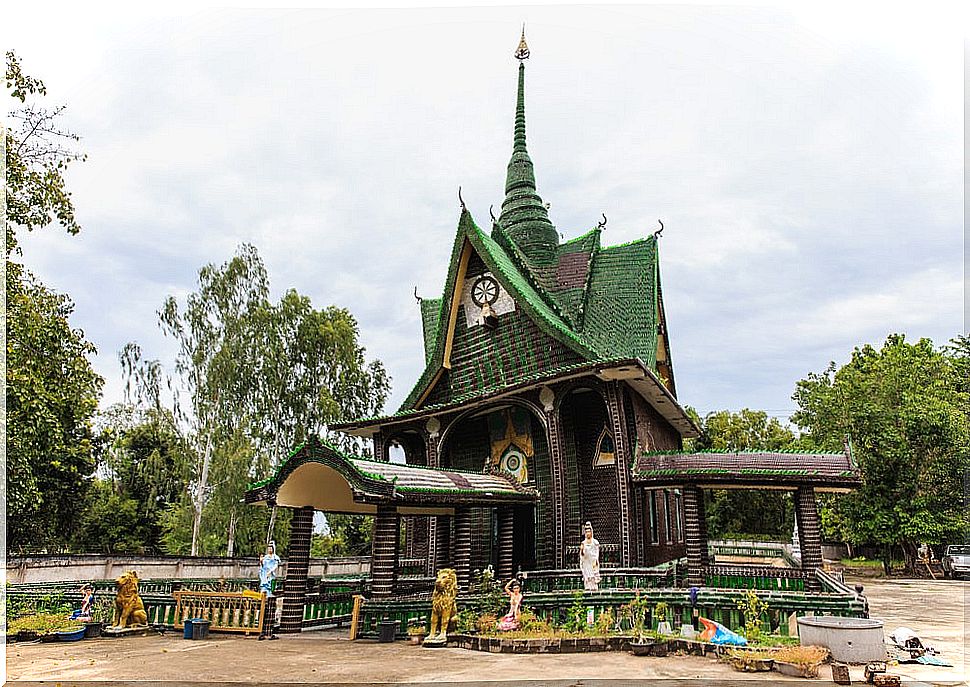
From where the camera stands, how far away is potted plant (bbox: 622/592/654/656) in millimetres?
10503

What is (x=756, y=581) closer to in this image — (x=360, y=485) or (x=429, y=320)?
(x=360, y=485)

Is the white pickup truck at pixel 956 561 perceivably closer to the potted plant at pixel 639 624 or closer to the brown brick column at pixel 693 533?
the brown brick column at pixel 693 533

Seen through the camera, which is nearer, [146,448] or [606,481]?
[606,481]

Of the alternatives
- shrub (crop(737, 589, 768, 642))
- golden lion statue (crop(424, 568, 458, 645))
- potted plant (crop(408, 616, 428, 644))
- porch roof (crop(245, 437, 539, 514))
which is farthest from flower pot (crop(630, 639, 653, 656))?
porch roof (crop(245, 437, 539, 514))

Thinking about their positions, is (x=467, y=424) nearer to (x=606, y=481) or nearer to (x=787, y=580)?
(x=606, y=481)

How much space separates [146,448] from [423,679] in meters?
43.6

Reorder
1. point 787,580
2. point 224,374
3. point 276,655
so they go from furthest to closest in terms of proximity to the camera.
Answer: point 224,374, point 787,580, point 276,655

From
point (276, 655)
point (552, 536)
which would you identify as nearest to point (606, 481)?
point (552, 536)

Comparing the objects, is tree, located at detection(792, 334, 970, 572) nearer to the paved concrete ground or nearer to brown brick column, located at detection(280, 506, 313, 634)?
the paved concrete ground

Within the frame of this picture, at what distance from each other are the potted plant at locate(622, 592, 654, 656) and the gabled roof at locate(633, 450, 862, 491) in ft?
14.6

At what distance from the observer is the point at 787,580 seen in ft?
48.3

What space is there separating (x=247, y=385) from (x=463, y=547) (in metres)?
20.9

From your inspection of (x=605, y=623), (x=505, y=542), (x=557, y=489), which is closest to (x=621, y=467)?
(x=557, y=489)

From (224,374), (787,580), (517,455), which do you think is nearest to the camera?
(787,580)
